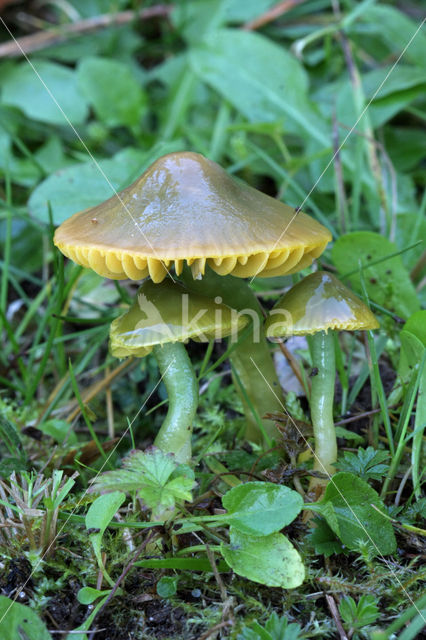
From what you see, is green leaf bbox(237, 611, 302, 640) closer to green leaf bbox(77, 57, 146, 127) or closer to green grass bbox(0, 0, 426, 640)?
green grass bbox(0, 0, 426, 640)

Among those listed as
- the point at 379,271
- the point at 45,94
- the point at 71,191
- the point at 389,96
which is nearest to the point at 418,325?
the point at 379,271

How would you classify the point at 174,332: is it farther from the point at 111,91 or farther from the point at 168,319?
the point at 111,91

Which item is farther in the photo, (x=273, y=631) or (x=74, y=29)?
(x=74, y=29)

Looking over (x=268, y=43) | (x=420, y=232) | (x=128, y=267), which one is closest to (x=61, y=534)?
(x=128, y=267)

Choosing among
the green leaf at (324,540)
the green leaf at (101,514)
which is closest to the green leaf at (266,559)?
Result: the green leaf at (324,540)

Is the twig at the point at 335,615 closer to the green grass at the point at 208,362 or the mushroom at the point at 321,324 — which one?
the green grass at the point at 208,362

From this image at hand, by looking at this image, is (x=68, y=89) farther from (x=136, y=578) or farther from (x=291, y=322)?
(x=136, y=578)
